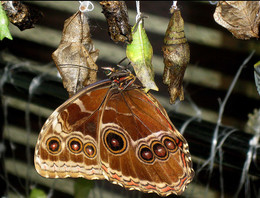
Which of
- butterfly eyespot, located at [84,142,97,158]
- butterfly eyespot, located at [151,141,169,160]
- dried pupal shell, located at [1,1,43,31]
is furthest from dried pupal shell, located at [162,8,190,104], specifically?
dried pupal shell, located at [1,1,43,31]

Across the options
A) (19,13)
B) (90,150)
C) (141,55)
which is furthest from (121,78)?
(19,13)

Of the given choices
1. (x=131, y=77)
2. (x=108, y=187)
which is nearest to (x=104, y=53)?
(x=108, y=187)

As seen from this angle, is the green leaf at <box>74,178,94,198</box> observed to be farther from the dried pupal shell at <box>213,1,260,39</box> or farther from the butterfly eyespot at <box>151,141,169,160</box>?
the dried pupal shell at <box>213,1,260,39</box>

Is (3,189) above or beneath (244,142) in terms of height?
beneath

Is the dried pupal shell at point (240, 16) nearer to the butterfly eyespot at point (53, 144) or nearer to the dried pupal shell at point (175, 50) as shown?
the dried pupal shell at point (175, 50)

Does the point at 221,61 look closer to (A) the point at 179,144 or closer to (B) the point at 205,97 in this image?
(B) the point at 205,97

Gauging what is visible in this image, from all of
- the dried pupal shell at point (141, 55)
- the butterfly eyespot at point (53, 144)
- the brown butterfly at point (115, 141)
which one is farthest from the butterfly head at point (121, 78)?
the butterfly eyespot at point (53, 144)

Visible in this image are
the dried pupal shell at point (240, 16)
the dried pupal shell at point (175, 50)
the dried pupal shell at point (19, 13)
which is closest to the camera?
the dried pupal shell at point (240, 16)
